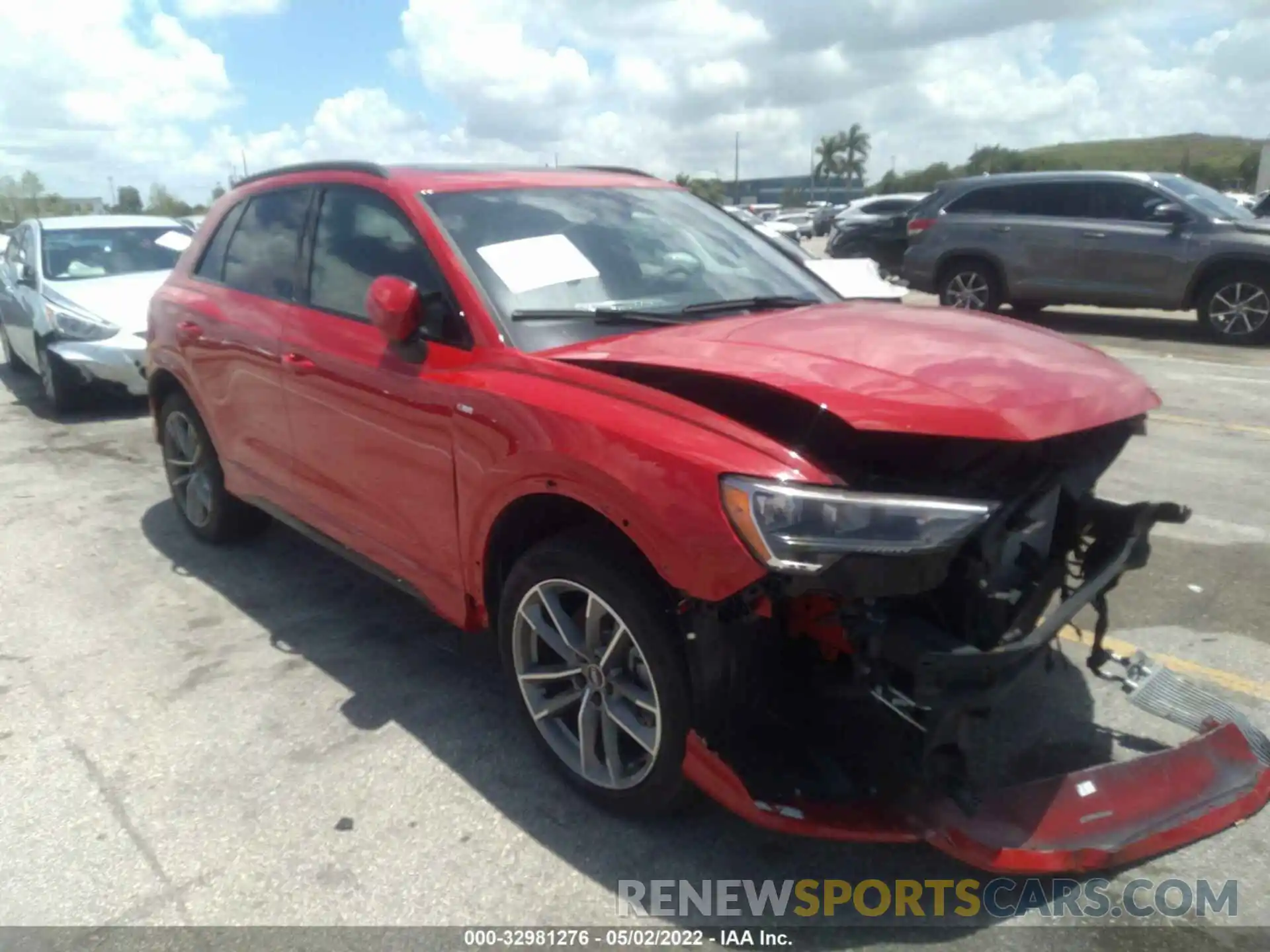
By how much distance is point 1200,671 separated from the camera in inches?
146

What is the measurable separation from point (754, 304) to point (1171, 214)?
9952 mm

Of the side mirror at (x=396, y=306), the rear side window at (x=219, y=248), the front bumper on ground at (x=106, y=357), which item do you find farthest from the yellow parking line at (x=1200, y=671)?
the front bumper on ground at (x=106, y=357)

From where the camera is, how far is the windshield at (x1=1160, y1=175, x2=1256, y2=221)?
11.4 m

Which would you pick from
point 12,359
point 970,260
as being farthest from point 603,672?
point 970,260

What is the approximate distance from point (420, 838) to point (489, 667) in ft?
3.46

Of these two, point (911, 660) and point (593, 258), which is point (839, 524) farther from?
point (593, 258)

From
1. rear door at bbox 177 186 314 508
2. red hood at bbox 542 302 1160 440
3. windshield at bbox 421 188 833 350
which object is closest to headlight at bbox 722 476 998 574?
red hood at bbox 542 302 1160 440

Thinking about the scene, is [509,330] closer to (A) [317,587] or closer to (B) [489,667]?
(B) [489,667]

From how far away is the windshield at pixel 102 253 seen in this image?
9281 millimetres

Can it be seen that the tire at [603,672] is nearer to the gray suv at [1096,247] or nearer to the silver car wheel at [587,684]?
the silver car wheel at [587,684]

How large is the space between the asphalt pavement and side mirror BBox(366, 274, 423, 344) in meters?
1.33

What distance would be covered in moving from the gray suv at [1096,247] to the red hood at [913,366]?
9483 mm

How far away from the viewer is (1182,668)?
3723 millimetres

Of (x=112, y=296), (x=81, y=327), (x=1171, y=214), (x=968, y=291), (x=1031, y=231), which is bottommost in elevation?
(x=968, y=291)
